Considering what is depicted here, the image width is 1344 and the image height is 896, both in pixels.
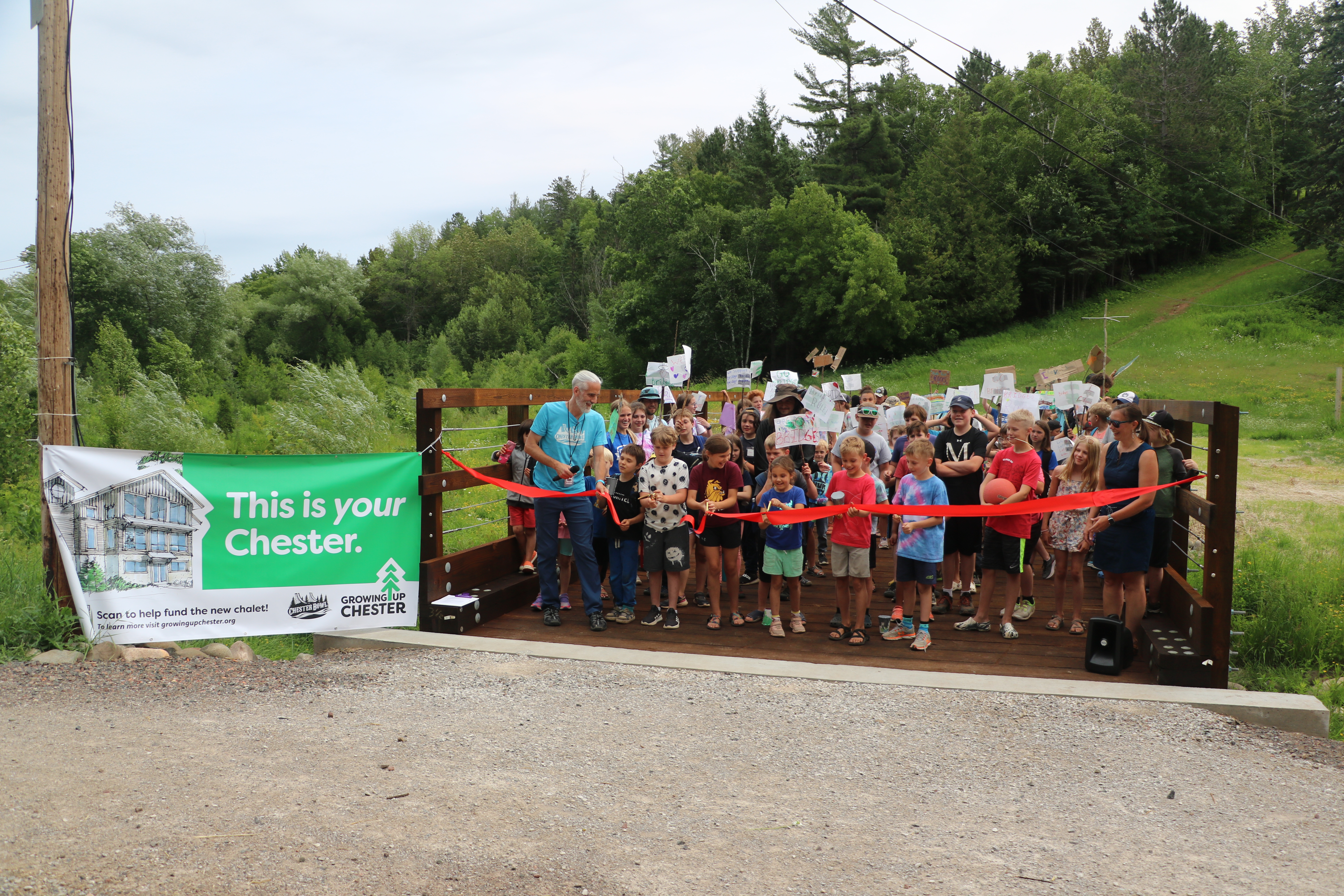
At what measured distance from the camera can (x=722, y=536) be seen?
7.53 metres

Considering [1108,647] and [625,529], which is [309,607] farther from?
[1108,647]

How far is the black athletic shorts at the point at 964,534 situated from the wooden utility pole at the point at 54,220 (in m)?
6.97

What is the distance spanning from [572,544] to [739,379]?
656 centimetres

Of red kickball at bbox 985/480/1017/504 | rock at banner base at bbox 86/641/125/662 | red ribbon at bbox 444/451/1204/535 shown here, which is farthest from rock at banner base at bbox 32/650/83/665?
red kickball at bbox 985/480/1017/504

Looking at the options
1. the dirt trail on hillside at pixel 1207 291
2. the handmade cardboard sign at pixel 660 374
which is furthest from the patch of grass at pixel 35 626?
the dirt trail on hillside at pixel 1207 291

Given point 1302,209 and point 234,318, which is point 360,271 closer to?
point 234,318

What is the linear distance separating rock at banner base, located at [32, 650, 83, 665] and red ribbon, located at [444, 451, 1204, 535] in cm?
279

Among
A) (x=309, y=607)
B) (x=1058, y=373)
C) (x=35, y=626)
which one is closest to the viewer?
(x=35, y=626)

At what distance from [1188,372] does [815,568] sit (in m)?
34.1

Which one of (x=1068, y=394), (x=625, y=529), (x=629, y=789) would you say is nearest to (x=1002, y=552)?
(x=625, y=529)

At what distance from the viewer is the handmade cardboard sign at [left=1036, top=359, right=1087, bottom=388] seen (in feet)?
39.2

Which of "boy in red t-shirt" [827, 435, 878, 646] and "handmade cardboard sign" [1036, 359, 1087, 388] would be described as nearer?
"boy in red t-shirt" [827, 435, 878, 646]

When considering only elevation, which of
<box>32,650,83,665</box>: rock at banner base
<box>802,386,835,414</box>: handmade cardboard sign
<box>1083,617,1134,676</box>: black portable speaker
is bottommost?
<box>32,650,83,665</box>: rock at banner base

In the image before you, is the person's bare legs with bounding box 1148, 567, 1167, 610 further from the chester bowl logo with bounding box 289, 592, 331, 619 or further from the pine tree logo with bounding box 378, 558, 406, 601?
the chester bowl logo with bounding box 289, 592, 331, 619
